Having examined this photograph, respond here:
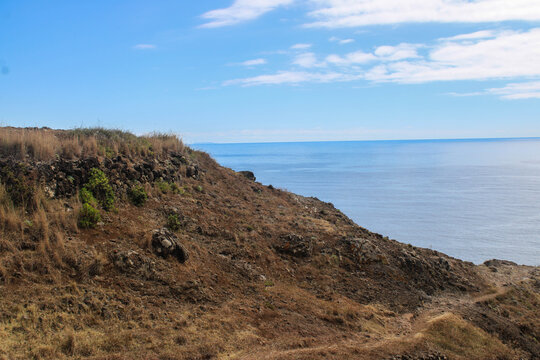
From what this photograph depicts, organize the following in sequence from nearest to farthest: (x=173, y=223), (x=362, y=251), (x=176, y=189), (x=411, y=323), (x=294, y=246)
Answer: (x=411, y=323) < (x=173, y=223) < (x=294, y=246) < (x=362, y=251) < (x=176, y=189)

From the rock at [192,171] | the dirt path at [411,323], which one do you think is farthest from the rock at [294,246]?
the rock at [192,171]

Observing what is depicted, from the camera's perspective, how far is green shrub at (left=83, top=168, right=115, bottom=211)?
13.4 m

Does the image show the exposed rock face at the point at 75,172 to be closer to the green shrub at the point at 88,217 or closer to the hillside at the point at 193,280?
the hillside at the point at 193,280

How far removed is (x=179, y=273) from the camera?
37.1ft

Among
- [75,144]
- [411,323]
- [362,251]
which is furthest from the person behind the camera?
[362,251]

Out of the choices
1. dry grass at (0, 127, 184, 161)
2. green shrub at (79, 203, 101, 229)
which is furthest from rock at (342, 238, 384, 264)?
dry grass at (0, 127, 184, 161)

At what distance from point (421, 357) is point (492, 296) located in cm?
844

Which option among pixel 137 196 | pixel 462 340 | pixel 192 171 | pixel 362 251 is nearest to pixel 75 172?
pixel 137 196

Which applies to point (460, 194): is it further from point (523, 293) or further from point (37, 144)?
point (37, 144)

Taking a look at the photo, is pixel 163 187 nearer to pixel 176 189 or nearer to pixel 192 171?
pixel 176 189

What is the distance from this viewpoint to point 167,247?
1194 centimetres

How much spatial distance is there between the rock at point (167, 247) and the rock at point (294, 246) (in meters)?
4.77

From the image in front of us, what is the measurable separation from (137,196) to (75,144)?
10.3ft

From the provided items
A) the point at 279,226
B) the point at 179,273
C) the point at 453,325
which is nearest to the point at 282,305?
the point at 179,273
